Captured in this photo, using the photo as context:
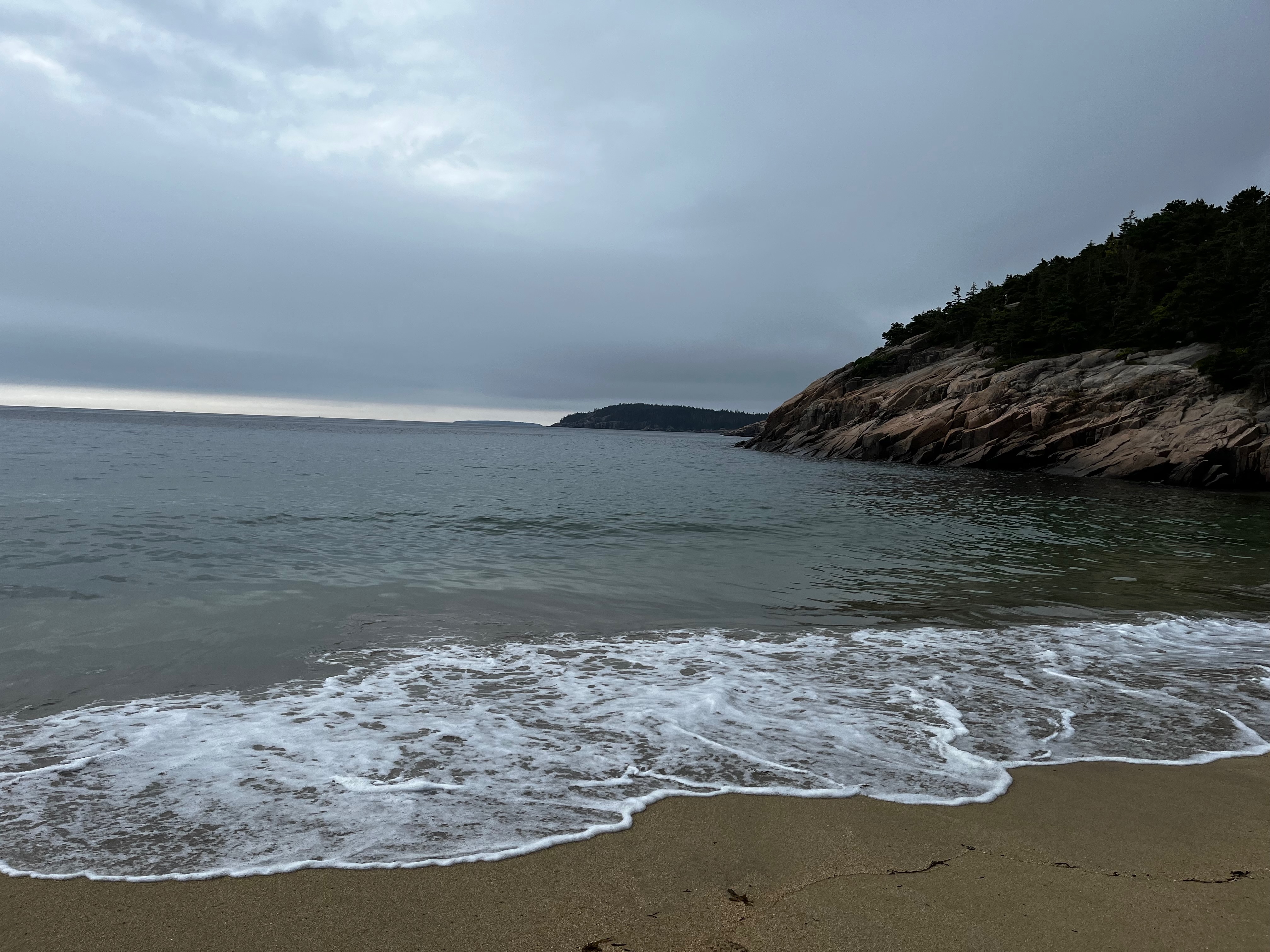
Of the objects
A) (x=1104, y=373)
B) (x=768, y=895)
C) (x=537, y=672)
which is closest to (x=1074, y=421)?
(x=1104, y=373)

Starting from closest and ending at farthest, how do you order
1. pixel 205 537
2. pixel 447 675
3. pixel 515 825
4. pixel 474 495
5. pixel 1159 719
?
1. pixel 515 825
2. pixel 1159 719
3. pixel 447 675
4. pixel 205 537
5. pixel 474 495

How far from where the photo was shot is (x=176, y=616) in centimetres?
1004

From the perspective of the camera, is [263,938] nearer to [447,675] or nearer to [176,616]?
[447,675]

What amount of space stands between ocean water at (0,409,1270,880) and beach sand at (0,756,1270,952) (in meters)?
0.28

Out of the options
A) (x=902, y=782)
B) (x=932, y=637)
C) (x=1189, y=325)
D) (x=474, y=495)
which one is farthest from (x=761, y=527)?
(x=1189, y=325)

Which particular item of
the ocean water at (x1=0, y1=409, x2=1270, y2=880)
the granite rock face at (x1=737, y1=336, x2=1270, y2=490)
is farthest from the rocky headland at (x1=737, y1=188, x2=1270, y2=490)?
the ocean water at (x1=0, y1=409, x2=1270, y2=880)

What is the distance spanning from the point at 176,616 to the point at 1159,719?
12432mm

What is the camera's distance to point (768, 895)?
353 cm

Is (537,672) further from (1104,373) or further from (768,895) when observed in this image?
(1104,373)

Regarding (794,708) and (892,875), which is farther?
(794,708)

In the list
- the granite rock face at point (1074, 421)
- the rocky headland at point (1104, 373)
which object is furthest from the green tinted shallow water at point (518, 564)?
the rocky headland at point (1104, 373)

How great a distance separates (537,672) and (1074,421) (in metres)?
52.9

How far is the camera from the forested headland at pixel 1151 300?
46438 millimetres

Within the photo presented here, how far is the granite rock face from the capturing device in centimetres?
3975
